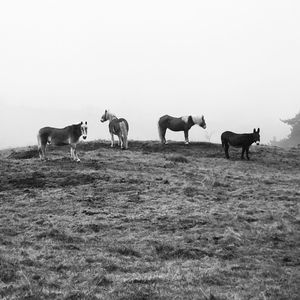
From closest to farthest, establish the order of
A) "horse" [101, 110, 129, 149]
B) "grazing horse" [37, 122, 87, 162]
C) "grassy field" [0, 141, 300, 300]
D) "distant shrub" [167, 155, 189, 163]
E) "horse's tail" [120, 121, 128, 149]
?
1. "grassy field" [0, 141, 300, 300]
2. "grazing horse" [37, 122, 87, 162]
3. "distant shrub" [167, 155, 189, 163]
4. "horse's tail" [120, 121, 128, 149]
5. "horse" [101, 110, 129, 149]

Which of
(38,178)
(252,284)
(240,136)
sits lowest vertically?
(252,284)

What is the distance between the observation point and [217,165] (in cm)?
2228

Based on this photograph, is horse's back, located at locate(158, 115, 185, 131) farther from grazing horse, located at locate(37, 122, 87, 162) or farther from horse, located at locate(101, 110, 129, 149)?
grazing horse, located at locate(37, 122, 87, 162)

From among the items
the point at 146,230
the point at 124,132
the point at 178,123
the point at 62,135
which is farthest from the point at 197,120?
the point at 146,230

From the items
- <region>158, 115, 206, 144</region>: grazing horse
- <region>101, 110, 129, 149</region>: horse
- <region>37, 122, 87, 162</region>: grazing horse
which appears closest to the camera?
<region>37, 122, 87, 162</region>: grazing horse

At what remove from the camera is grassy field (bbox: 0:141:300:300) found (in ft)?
25.6

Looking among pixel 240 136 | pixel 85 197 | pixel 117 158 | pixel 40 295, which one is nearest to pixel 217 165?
pixel 240 136

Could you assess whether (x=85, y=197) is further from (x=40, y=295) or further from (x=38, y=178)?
(x=40, y=295)

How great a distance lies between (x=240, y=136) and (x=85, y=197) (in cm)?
1144

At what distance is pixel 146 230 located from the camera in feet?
37.5

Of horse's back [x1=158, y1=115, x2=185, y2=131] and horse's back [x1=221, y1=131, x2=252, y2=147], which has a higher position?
horse's back [x1=158, y1=115, x2=185, y2=131]

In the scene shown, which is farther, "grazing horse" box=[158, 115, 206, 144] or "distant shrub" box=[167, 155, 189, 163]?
"grazing horse" box=[158, 115, 206, 144]

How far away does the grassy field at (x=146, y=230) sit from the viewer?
7806 millimetres

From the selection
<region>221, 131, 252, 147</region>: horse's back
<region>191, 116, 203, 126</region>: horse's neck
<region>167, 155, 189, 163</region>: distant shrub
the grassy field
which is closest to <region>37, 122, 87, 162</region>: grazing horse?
the grassy field
